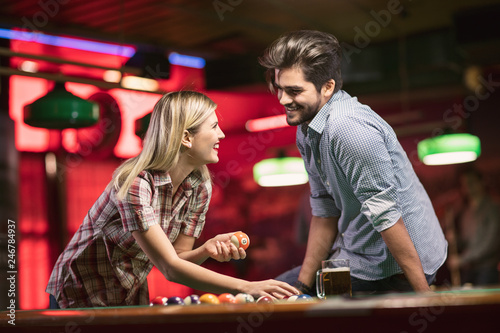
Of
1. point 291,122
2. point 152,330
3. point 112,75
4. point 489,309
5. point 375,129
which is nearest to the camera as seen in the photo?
point 489,309

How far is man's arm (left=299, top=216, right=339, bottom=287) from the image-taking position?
269 centimetres

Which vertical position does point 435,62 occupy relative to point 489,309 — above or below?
above

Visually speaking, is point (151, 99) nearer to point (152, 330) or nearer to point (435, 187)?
point (435, 187)

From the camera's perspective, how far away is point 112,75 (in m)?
6.92

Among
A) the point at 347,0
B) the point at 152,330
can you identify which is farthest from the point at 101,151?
the point at 152,330

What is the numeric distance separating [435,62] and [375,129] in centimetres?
475

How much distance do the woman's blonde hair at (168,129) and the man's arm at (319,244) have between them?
739mm

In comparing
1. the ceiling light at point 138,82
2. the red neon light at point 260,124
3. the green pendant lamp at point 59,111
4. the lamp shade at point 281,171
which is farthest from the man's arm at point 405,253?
the red neon light at point 260,124

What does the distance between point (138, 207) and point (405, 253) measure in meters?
0.96

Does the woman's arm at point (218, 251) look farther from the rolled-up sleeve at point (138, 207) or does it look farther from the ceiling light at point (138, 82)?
the ceiling light at point (138, 82)

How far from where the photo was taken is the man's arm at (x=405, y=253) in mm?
2174

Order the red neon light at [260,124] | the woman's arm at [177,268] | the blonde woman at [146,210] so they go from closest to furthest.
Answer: the woman's arm at [177,268] → the blonde woman at [146,210] → the red neon light at [260,124]

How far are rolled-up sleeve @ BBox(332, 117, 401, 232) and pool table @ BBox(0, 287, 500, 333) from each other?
78cm

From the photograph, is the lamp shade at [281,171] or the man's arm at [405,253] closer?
the man's arm at [405,253]
